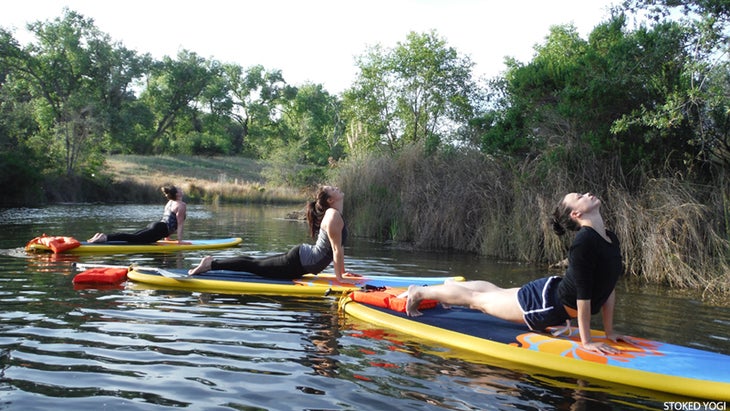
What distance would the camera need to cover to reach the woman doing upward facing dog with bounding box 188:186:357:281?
26.3 ft

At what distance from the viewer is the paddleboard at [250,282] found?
8094 millimetres

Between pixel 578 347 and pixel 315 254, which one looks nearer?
pixel 578 347

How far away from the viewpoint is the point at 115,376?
4.71 m

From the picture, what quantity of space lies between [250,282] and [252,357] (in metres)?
3.03

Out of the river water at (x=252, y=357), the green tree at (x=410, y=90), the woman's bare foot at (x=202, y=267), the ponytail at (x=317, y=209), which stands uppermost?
the green tree at (x=410, y=90)

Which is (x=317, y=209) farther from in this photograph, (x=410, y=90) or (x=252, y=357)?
(x=410, y=90)

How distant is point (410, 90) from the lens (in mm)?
28594

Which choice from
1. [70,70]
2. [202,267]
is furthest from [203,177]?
[202,267]

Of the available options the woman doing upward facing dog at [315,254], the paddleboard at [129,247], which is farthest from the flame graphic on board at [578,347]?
the paddleboard at [129,247]

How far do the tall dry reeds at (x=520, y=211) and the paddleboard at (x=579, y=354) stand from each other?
4.83 metres

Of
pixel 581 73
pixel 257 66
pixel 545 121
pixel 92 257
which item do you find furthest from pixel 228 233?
pixel 257 66

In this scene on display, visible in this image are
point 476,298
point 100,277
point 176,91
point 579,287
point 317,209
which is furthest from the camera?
point 176,91

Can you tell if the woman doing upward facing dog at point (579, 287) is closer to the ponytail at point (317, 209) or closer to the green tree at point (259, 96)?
the ponytail at point (317, 209)

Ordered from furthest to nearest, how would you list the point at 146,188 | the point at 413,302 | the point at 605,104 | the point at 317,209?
the point at 146,188
the point at 605,104
the point at 317,209
the point at 413,302
